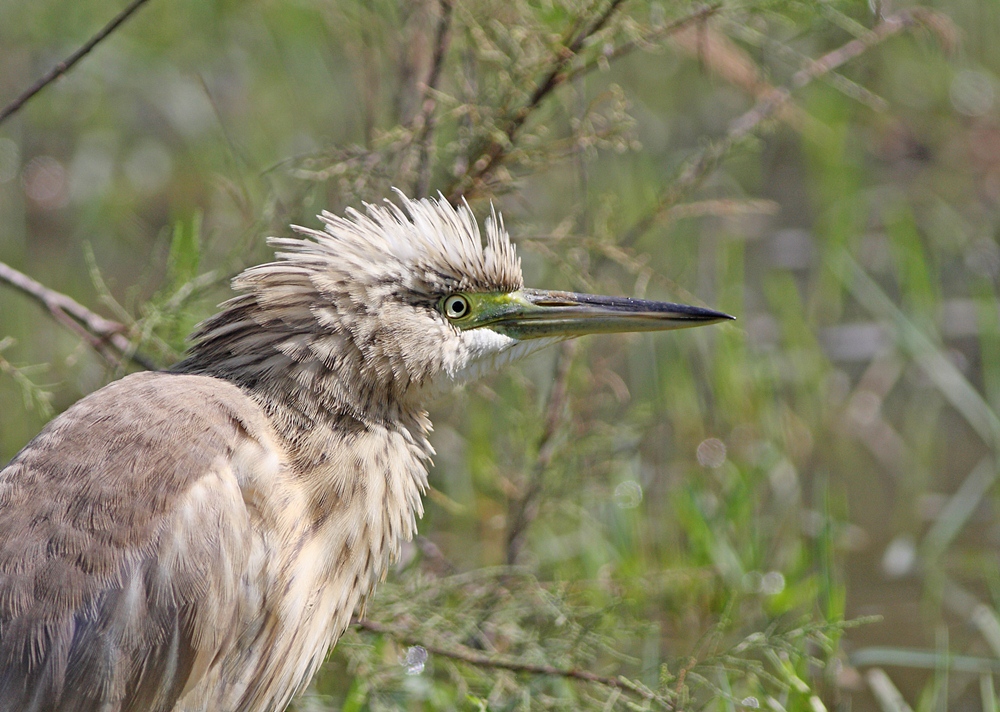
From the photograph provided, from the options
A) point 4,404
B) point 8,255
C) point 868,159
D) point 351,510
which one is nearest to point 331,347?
point 351,510

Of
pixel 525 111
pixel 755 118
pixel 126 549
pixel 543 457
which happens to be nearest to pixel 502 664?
pixel 543 457

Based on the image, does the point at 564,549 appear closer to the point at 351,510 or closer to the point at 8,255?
the point at 351,510

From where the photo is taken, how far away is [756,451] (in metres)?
4.55

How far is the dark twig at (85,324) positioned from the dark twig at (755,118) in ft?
5.18

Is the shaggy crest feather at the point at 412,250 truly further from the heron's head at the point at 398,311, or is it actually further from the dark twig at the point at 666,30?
the dark twig at the point at 666,30

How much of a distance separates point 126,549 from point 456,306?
0.87 metres

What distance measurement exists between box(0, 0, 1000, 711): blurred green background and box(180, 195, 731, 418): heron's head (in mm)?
618

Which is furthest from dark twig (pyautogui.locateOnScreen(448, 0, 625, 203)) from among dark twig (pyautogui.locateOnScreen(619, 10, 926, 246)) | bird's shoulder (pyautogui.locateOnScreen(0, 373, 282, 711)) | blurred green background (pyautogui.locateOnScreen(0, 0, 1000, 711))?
bird's shoulder (pyautogui.locateOnScreen(0, 373, 282, 711))

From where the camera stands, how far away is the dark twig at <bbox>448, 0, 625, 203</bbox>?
3094 mm

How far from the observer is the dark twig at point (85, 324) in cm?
313

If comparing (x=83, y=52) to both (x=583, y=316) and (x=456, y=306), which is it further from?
(x=583, y=316)

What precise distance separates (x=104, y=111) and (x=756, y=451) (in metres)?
3.96

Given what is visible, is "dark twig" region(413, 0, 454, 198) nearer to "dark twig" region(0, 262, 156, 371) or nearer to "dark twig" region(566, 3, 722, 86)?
"dark twig" region(566, 3, 722, 86)

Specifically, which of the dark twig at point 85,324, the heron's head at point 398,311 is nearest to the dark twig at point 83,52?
the dark twig at point 85,324
